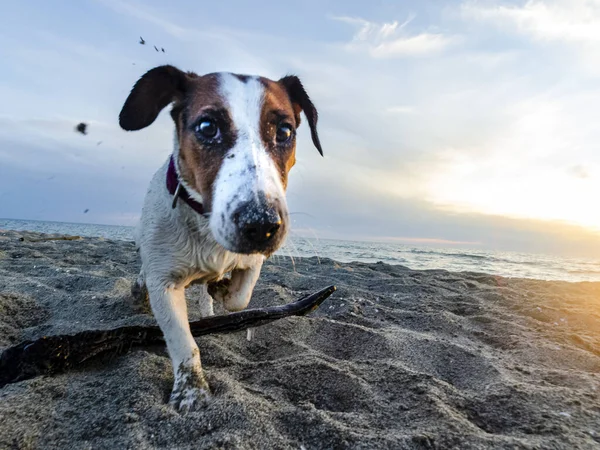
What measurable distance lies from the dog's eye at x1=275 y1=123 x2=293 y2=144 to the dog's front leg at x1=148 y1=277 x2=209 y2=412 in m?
1.01

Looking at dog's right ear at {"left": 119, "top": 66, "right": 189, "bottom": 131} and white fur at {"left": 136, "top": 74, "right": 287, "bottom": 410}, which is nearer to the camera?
white fur at {"left": 136, "top": 74, "right": 287, "bottom": 410}

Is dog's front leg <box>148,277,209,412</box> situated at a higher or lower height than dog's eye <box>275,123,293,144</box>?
Answer: lower

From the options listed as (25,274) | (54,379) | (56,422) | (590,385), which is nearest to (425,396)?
(590,385)

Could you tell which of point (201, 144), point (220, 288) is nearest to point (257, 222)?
point (201, 144)

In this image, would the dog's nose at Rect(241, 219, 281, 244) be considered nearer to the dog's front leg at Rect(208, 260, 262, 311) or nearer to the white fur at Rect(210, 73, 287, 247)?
the white fur at Rect(210, 73, 287, 247)

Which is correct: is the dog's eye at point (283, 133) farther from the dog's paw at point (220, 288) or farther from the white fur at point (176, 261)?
the dog's paw at point (220, 288)

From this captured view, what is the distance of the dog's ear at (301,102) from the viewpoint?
266 centimetres

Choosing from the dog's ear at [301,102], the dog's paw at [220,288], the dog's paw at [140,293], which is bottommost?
the dog's paw at [140,293]

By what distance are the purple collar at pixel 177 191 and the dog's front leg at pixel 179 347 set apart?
0.46 m

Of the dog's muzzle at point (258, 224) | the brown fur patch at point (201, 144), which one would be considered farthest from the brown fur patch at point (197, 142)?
the dog's muzzle at point (258, 224)

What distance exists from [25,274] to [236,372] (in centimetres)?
324

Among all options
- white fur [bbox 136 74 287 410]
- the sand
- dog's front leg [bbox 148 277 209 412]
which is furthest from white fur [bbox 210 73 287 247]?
the sand

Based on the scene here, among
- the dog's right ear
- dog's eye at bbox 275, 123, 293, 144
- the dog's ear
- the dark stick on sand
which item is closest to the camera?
the dark stick on sand

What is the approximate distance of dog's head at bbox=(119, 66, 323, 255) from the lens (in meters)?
1.59
